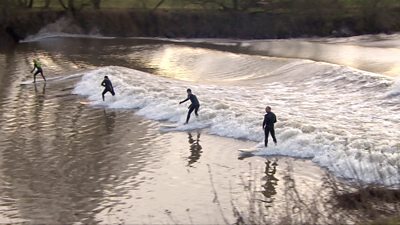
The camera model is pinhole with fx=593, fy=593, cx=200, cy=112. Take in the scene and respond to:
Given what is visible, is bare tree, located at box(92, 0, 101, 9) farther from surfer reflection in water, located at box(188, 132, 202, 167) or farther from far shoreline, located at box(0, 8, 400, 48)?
surfer reflection in water, located at box(188, 132, 202, 167)

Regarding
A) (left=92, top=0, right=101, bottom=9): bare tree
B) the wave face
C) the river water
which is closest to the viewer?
the river water

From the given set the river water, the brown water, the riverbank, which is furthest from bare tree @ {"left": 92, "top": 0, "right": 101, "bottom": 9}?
the brown water

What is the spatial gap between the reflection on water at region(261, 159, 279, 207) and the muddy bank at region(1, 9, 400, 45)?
49168 millimetres

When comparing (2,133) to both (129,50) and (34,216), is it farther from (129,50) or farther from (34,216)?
(129,50)

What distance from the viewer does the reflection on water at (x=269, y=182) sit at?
16.4 meters

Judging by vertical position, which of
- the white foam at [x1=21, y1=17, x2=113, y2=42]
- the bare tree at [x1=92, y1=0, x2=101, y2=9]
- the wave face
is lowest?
the wave face

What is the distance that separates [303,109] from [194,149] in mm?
7867

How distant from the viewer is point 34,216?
15.6m

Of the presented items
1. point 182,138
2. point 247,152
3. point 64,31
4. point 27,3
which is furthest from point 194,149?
point 27,3

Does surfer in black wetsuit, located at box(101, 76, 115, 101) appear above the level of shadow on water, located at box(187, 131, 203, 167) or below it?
above

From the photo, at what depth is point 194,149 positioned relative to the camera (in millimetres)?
22125

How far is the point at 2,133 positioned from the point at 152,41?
1604 inches

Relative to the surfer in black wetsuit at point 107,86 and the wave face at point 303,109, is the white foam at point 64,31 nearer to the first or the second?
the wave face at point 303,109

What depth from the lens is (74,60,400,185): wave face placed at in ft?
65.7
